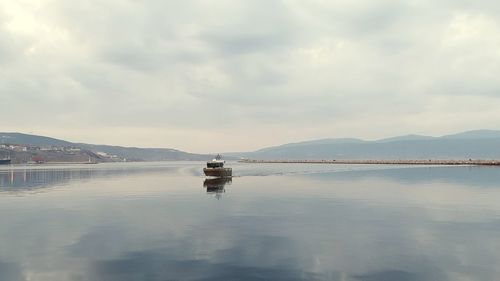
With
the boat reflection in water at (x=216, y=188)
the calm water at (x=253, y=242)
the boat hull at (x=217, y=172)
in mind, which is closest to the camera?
the calm water at (x=253, y=242)

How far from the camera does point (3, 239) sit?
35.7 m

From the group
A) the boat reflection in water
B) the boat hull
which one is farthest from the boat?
the boat reflection in water

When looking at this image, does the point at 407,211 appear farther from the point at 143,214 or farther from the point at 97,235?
the point at 97,235

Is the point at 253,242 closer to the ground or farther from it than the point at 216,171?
closer to the ground

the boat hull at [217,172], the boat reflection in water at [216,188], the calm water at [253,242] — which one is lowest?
the calm water at [253,242]

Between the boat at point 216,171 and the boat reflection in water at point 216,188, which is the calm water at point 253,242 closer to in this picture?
the boat reflection in water at point 216,188

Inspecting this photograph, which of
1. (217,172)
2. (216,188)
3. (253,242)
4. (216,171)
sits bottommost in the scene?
(253,242)

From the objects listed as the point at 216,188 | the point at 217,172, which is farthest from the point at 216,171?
the point at 216,188

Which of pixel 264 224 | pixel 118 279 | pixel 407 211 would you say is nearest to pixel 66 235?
pixel 118 279

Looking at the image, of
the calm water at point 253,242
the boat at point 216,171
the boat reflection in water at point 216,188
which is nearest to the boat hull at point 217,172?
the boat at point 216,171

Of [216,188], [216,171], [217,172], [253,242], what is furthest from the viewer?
[217,172]

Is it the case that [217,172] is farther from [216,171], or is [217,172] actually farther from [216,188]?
[216,188]

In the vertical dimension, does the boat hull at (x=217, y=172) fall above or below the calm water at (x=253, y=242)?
above

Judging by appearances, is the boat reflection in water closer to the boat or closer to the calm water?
the boat
